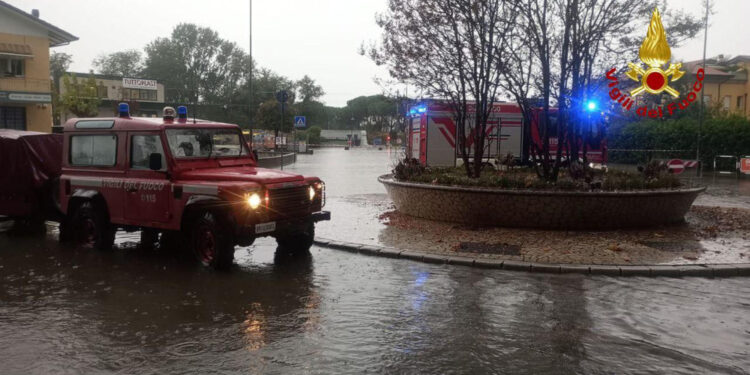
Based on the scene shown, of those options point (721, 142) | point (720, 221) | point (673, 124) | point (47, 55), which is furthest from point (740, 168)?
point (47, 55)

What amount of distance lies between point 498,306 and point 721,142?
32.9m

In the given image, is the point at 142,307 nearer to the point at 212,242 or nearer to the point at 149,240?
the point at 212,242

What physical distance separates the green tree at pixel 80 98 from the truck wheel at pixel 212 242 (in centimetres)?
5373

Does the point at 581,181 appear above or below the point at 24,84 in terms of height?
below

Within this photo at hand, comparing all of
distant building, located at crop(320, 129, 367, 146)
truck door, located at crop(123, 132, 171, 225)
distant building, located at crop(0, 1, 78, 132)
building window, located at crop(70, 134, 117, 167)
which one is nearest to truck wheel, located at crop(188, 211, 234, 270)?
truck door, located at crop(123, 132, 171, 225)

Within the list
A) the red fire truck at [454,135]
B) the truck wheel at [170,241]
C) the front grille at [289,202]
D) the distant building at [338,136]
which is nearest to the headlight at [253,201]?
the front grille at [289,202]

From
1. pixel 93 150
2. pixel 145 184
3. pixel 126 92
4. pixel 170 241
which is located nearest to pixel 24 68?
pixel 126 92

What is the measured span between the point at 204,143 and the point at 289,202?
1.79 meters

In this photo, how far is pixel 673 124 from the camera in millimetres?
36031

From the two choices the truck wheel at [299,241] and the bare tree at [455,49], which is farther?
the bare tree at [455,49]

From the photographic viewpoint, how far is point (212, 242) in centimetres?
818

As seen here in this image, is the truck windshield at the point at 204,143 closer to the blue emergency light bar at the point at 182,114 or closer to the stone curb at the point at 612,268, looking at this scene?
the blue emergency light bar at the point at 182,114

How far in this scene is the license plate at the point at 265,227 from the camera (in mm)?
7793

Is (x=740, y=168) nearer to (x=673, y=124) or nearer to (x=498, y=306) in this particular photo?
(x=673, y=124)
